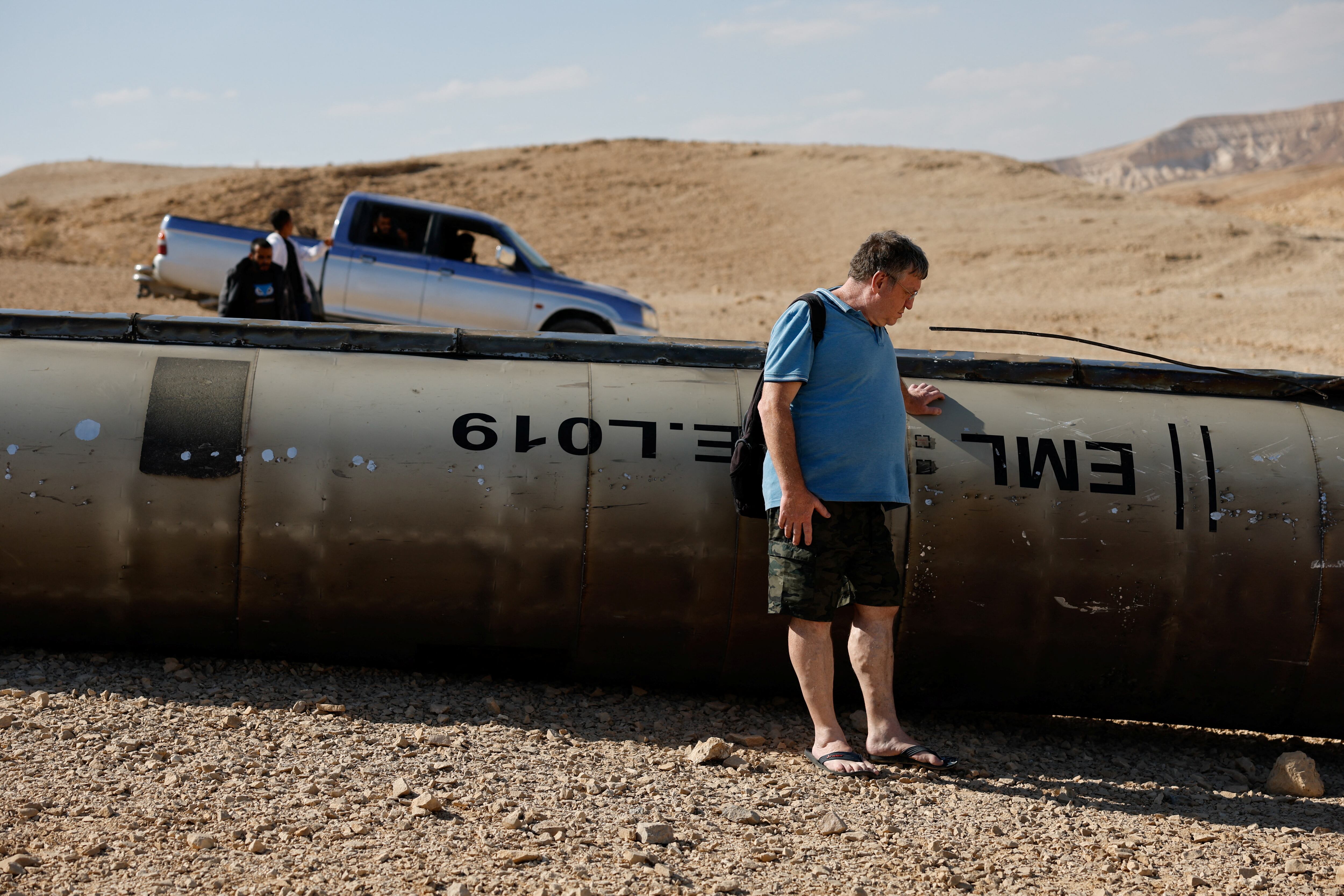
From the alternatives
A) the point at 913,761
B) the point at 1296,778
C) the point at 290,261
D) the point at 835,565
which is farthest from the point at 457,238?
the point at 1296,778

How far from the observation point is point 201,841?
319 centimetres

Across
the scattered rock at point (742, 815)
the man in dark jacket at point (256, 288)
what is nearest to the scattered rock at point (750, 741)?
the scattered rock at point (742, 815)

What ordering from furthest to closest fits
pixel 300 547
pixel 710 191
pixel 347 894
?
pixel 710 191
pixel 300 547
pixel 347 894

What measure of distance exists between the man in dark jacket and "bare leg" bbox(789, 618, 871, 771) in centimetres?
555

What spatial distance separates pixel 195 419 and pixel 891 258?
8.61 ft

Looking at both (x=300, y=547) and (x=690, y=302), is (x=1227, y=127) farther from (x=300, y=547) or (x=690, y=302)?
(x=300, y=547)

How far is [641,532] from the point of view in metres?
4.26

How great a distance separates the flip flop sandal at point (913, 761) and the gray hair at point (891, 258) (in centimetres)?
161

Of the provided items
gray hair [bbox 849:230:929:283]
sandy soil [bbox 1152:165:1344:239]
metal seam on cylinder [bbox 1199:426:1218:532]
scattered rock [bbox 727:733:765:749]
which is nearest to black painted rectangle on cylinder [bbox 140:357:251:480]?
scattered rock [bbox 727:733:765:749]

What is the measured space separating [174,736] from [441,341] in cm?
179

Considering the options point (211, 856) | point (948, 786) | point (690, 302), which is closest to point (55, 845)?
point (211, 856)

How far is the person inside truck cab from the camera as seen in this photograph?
12055 millimetres

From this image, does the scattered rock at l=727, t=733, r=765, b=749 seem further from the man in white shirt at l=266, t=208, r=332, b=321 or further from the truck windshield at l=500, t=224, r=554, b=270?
the truck windshield at l=500, t=224, r=554, b=270

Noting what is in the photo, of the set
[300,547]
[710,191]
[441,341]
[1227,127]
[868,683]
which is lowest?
[868,683]
